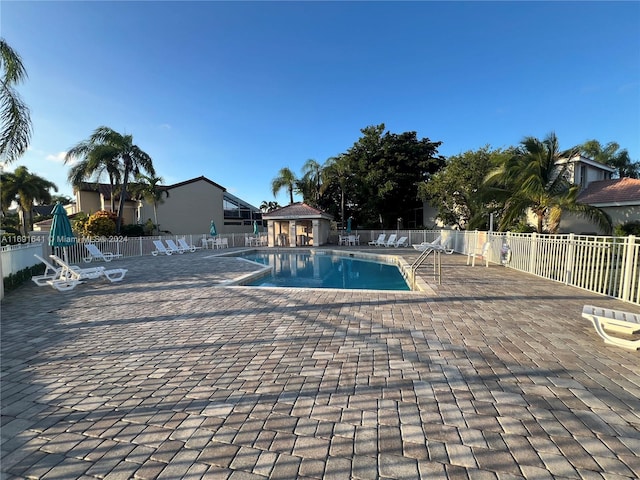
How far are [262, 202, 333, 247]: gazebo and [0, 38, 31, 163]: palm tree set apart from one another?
51.6 feet

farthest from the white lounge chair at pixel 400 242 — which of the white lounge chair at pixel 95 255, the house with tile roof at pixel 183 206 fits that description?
the house with tile roof at pixel 183 206

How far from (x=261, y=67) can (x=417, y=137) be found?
725 inches

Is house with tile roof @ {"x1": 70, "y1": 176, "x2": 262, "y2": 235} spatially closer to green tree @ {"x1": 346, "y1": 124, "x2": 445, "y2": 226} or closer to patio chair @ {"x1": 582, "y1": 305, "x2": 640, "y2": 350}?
green tree @ {"x1": 346, "y1": 124, "x2": 445, "y2": 226}

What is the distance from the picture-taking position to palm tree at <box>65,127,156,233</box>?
18.8m

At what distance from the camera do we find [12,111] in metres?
7.27

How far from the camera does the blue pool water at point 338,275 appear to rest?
945cm

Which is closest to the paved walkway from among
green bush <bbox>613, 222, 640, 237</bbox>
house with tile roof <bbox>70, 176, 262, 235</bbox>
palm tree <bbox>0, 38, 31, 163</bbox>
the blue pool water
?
the blue pool water

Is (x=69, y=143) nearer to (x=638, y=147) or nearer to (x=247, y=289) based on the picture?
(x=247, y=289)

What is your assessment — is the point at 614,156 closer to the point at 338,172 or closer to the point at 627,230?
the point at 627,230

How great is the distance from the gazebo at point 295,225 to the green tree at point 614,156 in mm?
27621

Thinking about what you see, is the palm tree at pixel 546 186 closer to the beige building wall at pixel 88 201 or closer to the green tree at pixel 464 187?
the green tree at pixel 464 187

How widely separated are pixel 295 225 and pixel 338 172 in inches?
288

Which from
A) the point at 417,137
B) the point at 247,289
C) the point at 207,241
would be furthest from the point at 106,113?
the point at 417,137

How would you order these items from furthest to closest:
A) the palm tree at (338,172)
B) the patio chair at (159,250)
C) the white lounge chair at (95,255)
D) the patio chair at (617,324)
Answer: the palm tree at (338,172) < the patio chair at (159,250) < the white lounge chair at (95,255) < the patio chair at (617,324)
